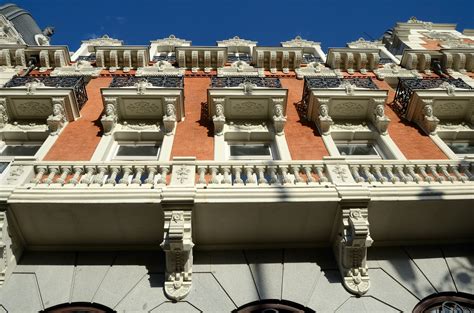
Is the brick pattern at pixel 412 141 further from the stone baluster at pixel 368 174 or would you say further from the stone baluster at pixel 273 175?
the stone baluster at pixel 273 175

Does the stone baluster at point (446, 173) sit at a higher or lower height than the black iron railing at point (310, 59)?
higher

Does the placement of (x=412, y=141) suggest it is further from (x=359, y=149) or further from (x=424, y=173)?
(x=424, y=173)

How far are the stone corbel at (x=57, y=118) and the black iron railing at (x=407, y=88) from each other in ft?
40.5

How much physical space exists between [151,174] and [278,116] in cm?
542

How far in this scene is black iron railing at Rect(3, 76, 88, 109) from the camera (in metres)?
13.0

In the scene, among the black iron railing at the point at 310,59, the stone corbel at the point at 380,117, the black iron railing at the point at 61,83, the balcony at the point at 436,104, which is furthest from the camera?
the black iron railing at the point at 310,59

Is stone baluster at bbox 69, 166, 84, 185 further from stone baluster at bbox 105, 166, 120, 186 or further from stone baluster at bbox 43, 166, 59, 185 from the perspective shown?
stone baluster at bbox 105, 166, 120, 186

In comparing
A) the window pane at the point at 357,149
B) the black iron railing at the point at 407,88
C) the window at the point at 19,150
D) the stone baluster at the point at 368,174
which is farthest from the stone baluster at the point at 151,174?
the black iron railing at the point at 407,88

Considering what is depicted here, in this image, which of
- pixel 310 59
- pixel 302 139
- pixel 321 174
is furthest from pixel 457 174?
pixel 310 59

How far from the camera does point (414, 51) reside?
18.0 m

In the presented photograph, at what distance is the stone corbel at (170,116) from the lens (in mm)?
11789

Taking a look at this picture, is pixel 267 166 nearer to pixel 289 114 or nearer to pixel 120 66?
pixel 289 114

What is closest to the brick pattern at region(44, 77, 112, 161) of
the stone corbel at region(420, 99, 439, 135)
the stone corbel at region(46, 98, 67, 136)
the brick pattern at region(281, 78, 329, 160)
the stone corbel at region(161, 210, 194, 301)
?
the stone corbel at region(46, 98, 67, 136)

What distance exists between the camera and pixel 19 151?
38.6 feet
